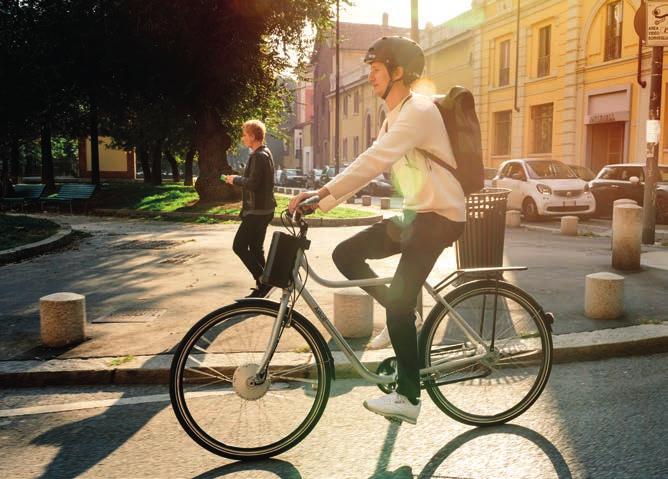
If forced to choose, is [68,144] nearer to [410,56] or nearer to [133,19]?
[133,19]

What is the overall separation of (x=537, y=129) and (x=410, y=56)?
28740mm

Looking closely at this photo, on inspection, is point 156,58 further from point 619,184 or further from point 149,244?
point 619,184

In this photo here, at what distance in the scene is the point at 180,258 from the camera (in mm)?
10656

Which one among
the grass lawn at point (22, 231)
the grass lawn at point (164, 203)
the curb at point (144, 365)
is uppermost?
the grass lawn at point (164, 203)

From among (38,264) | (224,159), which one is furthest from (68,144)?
(38,264)

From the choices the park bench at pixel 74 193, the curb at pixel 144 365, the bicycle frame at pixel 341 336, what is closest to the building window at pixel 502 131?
the park bench at pixel 74 193

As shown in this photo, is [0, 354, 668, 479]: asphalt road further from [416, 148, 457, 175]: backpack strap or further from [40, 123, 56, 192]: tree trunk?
[40, 123, 56, 192]: tree trunk

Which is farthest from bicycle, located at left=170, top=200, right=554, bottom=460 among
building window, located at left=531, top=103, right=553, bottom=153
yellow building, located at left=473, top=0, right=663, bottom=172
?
building window, located at left=531, top=103, right=553, bottom=153

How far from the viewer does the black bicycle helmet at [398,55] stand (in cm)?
350

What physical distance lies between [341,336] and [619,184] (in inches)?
665

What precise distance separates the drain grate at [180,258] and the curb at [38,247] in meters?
2.21

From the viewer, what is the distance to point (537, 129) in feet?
101

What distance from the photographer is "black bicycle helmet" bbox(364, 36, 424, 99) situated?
350 centimetres

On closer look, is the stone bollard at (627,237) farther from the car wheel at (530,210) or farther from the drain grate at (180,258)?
the car wheel at (530,210)
